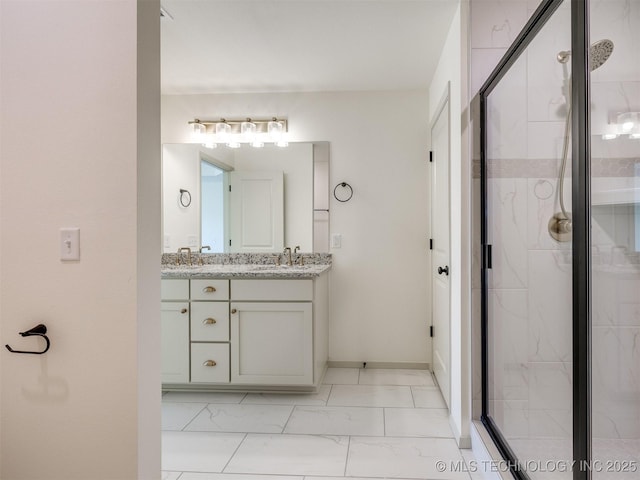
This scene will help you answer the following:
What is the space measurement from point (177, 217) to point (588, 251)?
10.3 feet

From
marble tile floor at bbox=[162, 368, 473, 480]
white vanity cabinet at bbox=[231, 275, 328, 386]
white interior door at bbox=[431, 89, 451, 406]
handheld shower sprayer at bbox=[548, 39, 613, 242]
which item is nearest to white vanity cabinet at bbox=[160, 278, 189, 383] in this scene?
marble tile floor at bbox=[162, 368, 473, 480]

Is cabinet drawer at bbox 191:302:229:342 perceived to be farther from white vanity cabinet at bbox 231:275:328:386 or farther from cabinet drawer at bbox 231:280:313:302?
cabinet drawer at bbox 231:280:313:302

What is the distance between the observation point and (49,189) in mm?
1312

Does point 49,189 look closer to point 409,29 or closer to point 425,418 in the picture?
point 409,29

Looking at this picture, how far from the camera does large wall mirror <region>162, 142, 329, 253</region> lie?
3484 mm

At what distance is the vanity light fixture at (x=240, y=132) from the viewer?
353 centimetres

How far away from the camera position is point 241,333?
9.46 feet

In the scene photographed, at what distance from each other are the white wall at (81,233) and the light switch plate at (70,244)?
0.08 feet

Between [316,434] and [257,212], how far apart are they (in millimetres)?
1830

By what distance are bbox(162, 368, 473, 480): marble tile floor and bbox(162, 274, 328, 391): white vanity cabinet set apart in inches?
6.5

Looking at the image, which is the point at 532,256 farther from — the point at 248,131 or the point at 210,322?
the point at 248,131

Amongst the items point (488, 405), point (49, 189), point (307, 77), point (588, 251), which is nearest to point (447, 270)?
point (488, 405)

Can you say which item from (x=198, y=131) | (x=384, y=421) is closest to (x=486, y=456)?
(x=384, y=421)

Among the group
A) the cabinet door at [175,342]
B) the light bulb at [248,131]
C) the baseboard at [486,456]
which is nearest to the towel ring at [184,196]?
the light bulb at [248,131]
